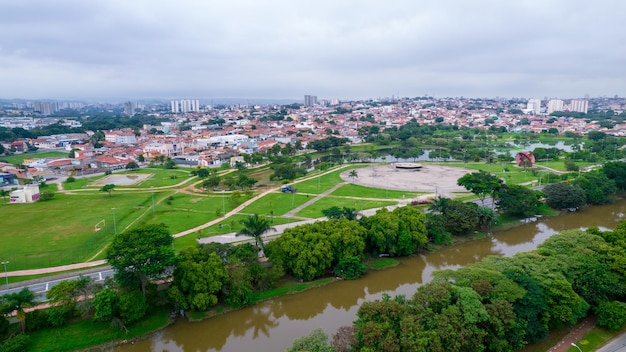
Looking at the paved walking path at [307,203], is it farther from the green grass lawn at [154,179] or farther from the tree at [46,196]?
the tree at [46,196]

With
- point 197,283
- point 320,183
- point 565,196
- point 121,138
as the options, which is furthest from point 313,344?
point 121,138

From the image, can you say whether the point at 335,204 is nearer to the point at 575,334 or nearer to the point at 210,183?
the point at 210,183

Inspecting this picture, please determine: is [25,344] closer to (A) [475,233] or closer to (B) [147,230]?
(B) [147,230]

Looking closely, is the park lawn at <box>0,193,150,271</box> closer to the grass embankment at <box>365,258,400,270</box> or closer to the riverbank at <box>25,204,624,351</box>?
the riverbank at <box>25,204,624,351</box>

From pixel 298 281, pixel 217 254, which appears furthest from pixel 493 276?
pixel 217 254

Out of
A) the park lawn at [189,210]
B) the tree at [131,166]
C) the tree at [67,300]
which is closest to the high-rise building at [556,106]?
the tree at [131,166]

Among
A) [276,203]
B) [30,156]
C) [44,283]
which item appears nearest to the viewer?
[44,283]
